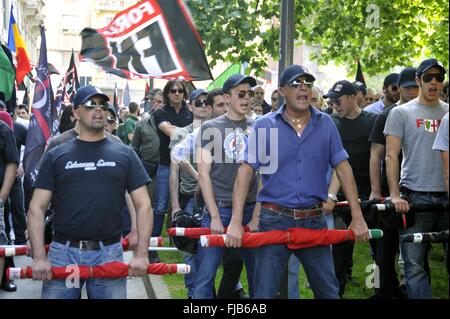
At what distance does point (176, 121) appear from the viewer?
10336 mm

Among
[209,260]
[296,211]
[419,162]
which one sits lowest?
[209,260]

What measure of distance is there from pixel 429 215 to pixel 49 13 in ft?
225

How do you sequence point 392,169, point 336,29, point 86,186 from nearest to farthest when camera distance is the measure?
point 86,186
point 392,169
point 336,29

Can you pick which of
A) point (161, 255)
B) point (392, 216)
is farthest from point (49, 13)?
point (392, 216)

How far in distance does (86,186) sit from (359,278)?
4768 mm

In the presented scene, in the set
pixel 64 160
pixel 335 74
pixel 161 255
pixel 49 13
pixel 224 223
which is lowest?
pixel 161 255

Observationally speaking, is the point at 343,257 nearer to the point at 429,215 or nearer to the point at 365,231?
the point at 429,215

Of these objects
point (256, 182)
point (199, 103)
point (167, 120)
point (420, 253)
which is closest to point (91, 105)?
point (256, 182)

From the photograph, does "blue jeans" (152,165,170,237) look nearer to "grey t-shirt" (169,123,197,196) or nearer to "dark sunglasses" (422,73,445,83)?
"grey t-shirt" (169,123,197,196)

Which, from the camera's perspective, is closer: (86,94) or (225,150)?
(86,94)

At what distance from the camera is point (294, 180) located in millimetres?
6047

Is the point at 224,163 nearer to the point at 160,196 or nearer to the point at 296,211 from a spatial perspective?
the point at 296,211

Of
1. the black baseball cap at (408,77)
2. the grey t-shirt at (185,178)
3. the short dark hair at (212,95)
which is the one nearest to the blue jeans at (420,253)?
the black baseball cap at (408,77)
